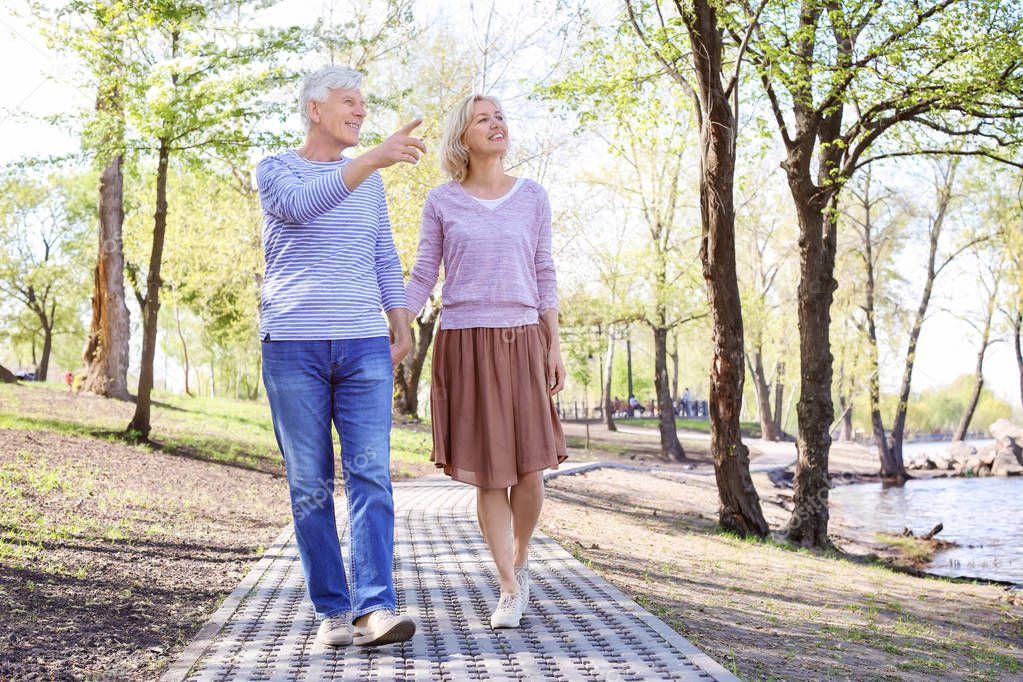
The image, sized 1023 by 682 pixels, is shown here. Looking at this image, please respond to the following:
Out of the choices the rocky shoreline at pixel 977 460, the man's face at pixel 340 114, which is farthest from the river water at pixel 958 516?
the man's face at pixel 340 114

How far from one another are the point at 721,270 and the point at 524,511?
7040 mm

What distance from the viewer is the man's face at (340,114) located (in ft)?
12.8

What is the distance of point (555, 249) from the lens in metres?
27.7

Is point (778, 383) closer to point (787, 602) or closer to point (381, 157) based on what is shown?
point (787, 602)

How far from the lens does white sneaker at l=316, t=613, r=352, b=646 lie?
13.0 ft

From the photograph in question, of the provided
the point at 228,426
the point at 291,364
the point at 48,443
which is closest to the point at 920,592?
the point at 291,364

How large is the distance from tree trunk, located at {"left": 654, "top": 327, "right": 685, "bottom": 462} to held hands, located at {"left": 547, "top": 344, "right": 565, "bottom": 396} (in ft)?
67.2

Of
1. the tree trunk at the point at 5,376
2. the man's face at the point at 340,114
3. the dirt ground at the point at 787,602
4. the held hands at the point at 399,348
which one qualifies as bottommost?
the dirt ground at the point at 787,602

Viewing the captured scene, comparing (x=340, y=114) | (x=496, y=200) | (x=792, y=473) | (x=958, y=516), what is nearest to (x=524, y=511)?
(x=496, y=200)

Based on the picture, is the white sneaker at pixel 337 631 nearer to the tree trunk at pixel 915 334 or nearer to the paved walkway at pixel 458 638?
the paved walkway at pixel 458 638

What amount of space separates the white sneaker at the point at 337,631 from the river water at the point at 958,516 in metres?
10.4

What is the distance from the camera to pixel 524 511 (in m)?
4.55

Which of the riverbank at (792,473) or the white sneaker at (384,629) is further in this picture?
the riverbank at (792,473)

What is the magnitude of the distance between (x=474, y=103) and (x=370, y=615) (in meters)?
2.28
